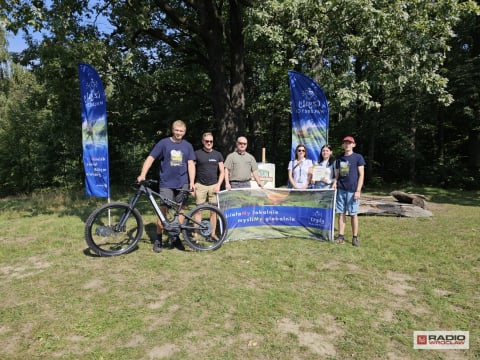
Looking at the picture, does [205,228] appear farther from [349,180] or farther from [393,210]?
[393,210]

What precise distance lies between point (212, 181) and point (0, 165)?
70.7ft

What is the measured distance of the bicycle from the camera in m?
5.00

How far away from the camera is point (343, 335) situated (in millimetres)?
3037

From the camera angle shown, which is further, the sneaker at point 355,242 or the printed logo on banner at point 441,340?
the sneaker at point 355,242

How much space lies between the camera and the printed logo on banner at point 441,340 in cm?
288

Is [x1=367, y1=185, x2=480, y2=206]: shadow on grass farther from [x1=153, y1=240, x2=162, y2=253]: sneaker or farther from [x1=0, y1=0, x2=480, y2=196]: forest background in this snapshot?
[x1=153, y1=240, x2=162, y2=253]: sneaker

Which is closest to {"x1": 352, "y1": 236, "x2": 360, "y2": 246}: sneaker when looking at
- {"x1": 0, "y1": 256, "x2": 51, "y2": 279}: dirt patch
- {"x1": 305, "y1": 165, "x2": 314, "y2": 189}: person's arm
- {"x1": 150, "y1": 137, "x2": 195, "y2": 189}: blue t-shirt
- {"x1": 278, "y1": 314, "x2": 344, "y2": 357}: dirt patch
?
{"x1": 305, "y1": 165, "x2": 314, "y2": 189}: person's arm

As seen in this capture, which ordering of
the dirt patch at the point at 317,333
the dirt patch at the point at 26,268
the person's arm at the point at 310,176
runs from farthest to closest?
the person's arm at the point at 310,176
the dirt patch at the point at 26,268
the dirt patch at the point at 317,333

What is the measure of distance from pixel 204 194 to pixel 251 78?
11.2m

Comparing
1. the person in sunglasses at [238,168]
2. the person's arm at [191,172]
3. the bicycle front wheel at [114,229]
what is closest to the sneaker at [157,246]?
the bicycle front wheel at [114,229]

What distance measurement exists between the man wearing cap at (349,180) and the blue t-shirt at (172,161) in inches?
100

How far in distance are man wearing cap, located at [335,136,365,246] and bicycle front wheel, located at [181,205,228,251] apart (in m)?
2.00

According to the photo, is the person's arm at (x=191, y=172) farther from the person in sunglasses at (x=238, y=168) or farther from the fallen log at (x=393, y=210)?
the fallen log at (x=393, y=210)

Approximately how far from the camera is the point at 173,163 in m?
5.24
